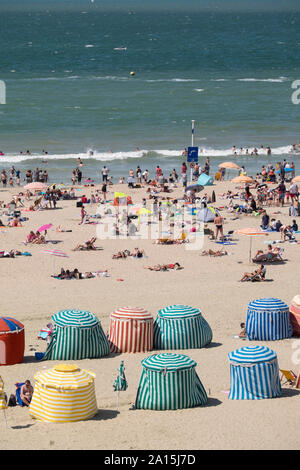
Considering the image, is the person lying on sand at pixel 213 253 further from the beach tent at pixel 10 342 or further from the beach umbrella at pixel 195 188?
the beach tent at pixel 10 342

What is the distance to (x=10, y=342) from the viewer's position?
53.2 ft

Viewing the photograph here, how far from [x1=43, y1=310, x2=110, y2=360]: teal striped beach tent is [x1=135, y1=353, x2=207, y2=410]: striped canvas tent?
9.07 ft

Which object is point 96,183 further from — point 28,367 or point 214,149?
point 28,367

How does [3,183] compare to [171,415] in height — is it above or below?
above

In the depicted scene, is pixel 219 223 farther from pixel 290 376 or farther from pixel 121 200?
pixel 290 376

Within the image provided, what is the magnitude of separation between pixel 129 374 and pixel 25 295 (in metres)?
6.22

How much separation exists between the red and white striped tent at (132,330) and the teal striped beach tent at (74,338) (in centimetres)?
46

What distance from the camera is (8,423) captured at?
43.8 feet

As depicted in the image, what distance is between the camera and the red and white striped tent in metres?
17.0

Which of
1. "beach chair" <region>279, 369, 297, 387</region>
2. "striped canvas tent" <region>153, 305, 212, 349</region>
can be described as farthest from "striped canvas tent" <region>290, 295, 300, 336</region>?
"beach chair" <region>279, 369, 297, 387</region>

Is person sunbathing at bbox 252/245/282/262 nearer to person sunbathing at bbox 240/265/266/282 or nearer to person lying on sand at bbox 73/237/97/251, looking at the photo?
person sunbathing at bbox 240/265/266/282

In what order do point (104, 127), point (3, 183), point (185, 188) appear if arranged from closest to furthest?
point (185, 188), point (3, 183), point (104, 127)

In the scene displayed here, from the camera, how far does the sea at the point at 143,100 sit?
4638 centimetres

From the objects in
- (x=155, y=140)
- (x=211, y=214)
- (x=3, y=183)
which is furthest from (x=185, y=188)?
(x=155, y=140)
